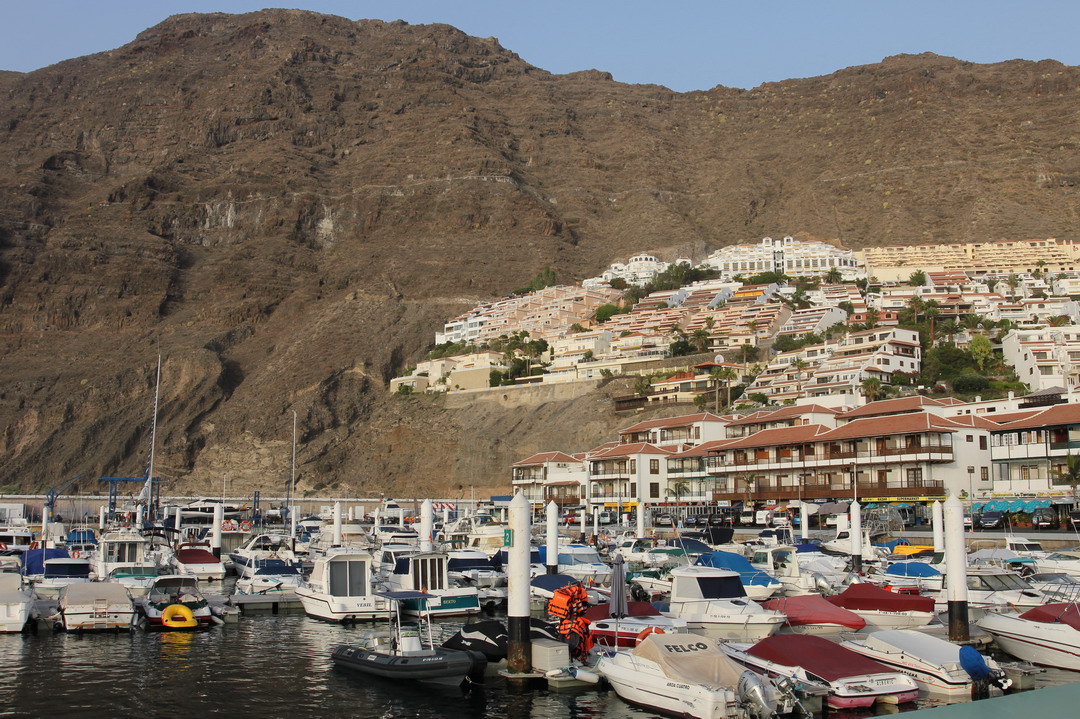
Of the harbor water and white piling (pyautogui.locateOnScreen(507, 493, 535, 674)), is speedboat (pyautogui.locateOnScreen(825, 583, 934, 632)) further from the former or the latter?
white piling (pyautogui.locateOnScreen(507, 493, 535, 674))

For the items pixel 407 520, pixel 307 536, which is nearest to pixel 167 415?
pixel 407 520

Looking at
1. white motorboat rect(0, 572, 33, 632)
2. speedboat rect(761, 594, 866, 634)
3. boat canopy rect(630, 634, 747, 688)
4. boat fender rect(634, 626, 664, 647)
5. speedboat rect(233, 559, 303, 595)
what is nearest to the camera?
boat canopy rect(630, 634, 747, 688)

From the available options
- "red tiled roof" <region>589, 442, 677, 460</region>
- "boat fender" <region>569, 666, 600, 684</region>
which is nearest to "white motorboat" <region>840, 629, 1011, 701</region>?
"boat fender" <region>569, 666, 600, 684</region>

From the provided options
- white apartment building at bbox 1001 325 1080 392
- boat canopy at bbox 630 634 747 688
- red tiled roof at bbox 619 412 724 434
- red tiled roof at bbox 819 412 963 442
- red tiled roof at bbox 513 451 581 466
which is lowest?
boat canopy at bbox 630 634 747 688

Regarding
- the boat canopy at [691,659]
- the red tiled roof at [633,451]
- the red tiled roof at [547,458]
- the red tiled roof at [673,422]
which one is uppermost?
the red tiled roof at [673,422]

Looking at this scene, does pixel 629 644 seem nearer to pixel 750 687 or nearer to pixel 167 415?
pixel 750 687

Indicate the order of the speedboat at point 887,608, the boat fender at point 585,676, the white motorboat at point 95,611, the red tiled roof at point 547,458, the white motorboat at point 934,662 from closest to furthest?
the white motorboat at point 934,662, the boat fender at point 585,676, the speedboat at point 887,608, the white motorboat at point 95,611, the red tiled roof at point 547,458

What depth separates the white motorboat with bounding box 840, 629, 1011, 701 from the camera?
2219cm

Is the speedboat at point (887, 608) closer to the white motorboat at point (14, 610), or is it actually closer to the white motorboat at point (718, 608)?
the white motorboat at point (718, 608)

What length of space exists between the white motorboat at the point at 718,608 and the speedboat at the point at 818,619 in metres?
0.51

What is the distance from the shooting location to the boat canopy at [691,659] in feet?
68.2

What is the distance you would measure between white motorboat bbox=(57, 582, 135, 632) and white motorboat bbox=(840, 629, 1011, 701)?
2218 cm

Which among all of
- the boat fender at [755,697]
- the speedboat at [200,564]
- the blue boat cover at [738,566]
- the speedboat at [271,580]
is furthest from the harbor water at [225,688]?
the speedboat at [200,564]

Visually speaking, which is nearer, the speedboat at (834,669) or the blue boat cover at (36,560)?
the speedboat at (834,669)
